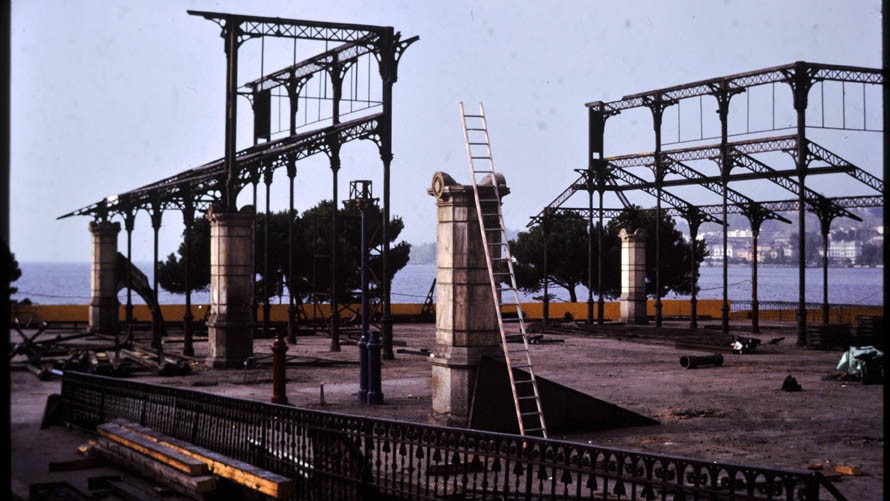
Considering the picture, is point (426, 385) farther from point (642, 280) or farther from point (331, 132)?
point (642, 280)

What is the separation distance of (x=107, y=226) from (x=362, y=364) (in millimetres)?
21927

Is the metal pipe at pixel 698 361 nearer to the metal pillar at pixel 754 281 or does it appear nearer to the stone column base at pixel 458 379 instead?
the stone column base at pixel 458 379

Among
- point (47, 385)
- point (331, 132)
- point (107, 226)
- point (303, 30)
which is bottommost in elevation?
point (47, 385)

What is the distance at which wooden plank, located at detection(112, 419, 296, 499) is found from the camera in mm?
8930

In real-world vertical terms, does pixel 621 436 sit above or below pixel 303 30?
below

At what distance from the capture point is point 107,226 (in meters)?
35.9

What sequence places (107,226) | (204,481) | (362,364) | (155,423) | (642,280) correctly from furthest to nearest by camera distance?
1. (642,280)
2. (107,226)
3. (362,364)
4. (155,423)
5. (204,481)

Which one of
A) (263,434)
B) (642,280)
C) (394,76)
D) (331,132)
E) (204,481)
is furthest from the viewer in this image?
(642,280)

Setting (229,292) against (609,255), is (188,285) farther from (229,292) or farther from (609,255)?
(609,255)

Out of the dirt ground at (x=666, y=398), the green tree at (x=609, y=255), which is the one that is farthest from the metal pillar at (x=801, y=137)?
the green tree at (x=609, y=255)

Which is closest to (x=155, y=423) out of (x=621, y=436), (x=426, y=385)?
(x=621, y=436)

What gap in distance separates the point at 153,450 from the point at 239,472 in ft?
5.70

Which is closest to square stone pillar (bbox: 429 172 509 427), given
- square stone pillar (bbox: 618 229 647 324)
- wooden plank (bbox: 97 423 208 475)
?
wooden plank (bbox: 97 423 208 475)

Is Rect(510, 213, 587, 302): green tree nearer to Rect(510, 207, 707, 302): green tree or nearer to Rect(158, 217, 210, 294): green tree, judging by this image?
Rect(510, 207, 707, 302): green tree
